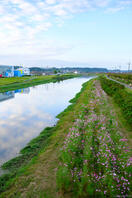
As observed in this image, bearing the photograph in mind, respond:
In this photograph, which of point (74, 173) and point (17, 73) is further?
point (17, 73)

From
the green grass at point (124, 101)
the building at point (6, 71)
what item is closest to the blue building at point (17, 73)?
the building at point (6, 71)

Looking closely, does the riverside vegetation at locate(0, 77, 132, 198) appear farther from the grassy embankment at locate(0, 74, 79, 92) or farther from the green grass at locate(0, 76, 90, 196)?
the grassy embankment at locate(0, 74, 79, 92)

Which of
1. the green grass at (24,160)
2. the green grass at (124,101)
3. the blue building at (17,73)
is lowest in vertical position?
the green grass at (24,160)

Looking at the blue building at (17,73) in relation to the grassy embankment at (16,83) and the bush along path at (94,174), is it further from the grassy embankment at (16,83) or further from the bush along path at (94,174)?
the bush along path at (94,174)

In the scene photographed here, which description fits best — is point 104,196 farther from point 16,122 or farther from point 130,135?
point 16,122

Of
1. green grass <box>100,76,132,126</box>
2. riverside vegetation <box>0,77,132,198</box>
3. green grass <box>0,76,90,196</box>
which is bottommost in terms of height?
green grass <box>0,76,90,196</box>

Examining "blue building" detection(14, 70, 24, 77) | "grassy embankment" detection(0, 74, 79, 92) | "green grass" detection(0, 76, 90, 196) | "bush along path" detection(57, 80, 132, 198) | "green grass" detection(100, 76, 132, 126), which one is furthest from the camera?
"blue building" detection(14, 70, 24, 77)

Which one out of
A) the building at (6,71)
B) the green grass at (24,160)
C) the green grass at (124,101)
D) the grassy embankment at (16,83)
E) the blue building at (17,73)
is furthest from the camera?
the blue building at (17,73)

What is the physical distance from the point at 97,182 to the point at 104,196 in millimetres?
484

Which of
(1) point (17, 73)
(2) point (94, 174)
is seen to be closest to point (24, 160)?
(2) point (94, 174)

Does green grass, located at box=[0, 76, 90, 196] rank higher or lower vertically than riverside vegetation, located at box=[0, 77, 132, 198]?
lower

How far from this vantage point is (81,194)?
4676 mm

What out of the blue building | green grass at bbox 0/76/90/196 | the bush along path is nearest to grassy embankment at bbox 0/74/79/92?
the blue building

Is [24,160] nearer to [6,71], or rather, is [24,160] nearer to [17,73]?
[6,71]
